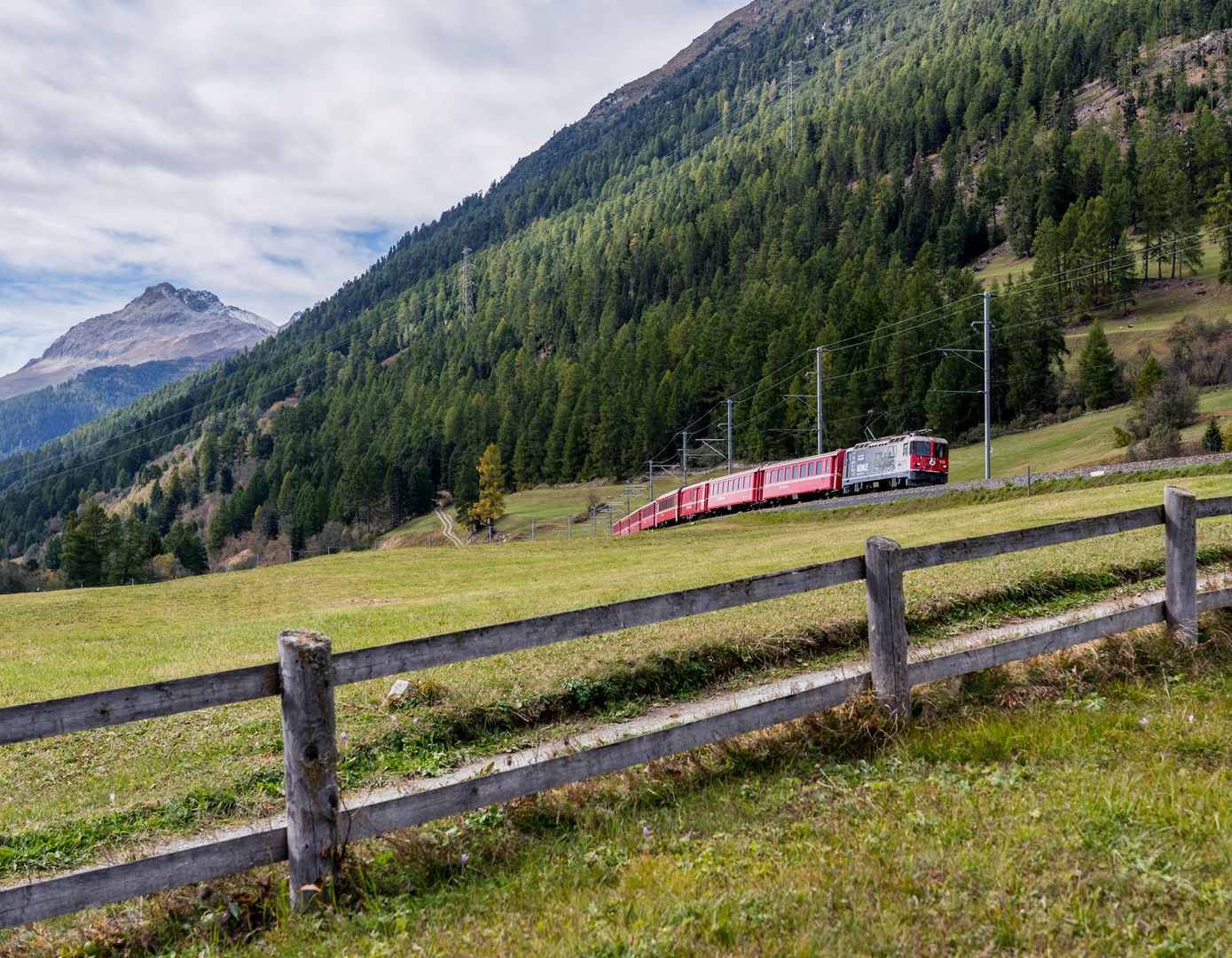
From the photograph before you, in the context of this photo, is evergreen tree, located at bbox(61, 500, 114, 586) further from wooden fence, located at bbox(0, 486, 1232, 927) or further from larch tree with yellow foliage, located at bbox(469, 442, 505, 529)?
wooden fence, located at bbox(0, 486, 1232, 927)

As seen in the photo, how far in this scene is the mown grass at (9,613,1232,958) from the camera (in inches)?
128

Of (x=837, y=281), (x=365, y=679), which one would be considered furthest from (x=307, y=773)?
(x=837, y=281)

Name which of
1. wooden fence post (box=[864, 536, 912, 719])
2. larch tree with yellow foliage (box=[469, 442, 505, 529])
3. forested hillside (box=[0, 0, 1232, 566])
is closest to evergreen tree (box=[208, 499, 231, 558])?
forested hillside (box=[0, 0, 1232, 566])

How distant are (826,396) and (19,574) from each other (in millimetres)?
103554

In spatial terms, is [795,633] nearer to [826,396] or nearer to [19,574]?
[826,396]

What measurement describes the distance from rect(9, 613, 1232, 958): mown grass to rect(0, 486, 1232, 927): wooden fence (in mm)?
273

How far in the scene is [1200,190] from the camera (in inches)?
4080

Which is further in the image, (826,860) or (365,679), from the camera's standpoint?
(365,679)

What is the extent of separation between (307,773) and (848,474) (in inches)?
1682

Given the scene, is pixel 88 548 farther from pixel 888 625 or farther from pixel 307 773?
pixel 888 625

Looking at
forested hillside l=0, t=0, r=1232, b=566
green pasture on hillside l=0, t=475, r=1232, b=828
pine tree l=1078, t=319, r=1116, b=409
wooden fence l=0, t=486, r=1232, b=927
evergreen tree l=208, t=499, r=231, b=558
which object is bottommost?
evergreen tree l=208, t=499, r=231, b=558

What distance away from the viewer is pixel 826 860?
12.4 feet

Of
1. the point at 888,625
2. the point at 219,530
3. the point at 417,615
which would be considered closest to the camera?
the point at 888,625

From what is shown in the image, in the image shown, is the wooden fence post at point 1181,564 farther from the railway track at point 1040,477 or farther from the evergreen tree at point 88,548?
the evergreen tree at point 88,548
